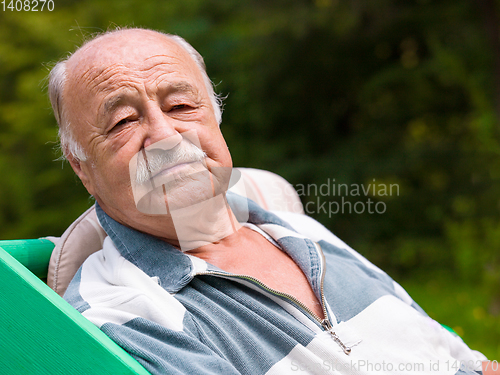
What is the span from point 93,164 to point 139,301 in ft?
1.54

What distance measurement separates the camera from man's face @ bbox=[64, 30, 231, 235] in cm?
124

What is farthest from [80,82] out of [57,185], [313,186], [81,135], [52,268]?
[57,185]

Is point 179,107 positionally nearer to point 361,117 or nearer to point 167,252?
point 167,252

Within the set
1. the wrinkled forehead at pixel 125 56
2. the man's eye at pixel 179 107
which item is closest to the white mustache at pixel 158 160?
the man's eye at pixel 179 107

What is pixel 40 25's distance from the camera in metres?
5.59

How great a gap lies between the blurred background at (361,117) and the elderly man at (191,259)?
2.75m

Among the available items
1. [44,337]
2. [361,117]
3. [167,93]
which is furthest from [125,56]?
[361,117]

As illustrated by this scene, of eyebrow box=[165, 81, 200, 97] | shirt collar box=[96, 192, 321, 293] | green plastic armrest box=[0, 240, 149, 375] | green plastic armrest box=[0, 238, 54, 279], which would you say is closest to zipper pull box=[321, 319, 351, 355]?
shirt collar box=[96, 192, 321, 293]

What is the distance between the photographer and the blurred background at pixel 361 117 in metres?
4.30

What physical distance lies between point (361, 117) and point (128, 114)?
425cm

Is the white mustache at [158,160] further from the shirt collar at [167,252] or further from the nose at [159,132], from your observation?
the shirt collar at [167,252]

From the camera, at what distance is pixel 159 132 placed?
4.04 feet

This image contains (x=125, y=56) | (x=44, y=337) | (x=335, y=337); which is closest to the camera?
(x=44, y=337)

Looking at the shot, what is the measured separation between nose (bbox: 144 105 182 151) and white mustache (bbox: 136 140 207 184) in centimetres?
1
